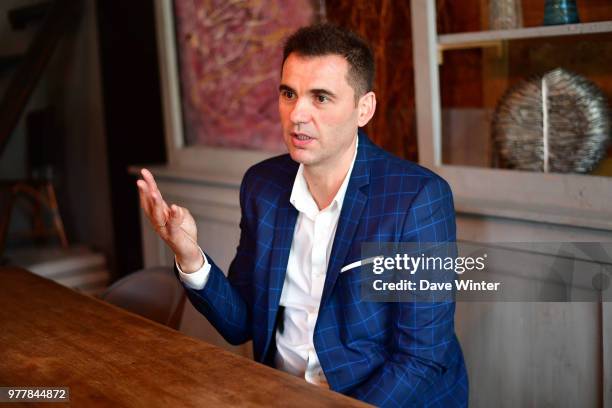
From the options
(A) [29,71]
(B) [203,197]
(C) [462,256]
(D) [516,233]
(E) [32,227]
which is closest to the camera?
(D) [516,233]

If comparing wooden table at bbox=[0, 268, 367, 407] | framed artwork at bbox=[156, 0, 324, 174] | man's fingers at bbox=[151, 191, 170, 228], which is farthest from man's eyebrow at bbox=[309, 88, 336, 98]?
framed artwork at bbox=[156, 0, 324, 174]

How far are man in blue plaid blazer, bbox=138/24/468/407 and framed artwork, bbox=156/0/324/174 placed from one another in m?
1.07

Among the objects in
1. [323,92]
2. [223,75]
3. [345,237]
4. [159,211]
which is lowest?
[345,237]

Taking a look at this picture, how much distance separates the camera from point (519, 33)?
2309 millimetres

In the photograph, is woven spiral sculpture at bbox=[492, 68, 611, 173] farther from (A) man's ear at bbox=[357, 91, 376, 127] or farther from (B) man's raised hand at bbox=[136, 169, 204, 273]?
(B) man's raised hand at bbox=[136, 169, 204, 273]

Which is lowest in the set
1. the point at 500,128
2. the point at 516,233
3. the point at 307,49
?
the point at 516,233

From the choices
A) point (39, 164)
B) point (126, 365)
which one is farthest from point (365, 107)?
point (39, 164)

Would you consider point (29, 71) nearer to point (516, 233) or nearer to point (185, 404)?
point (516, 233)

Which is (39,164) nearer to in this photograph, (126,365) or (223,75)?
(223,75)

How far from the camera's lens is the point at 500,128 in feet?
7.93

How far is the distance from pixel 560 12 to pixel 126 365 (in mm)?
1523

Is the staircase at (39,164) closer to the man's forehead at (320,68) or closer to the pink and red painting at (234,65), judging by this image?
the pink and red painting at (234,65)

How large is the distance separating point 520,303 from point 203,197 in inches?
67.1

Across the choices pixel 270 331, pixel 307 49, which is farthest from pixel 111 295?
pixel 307 49
